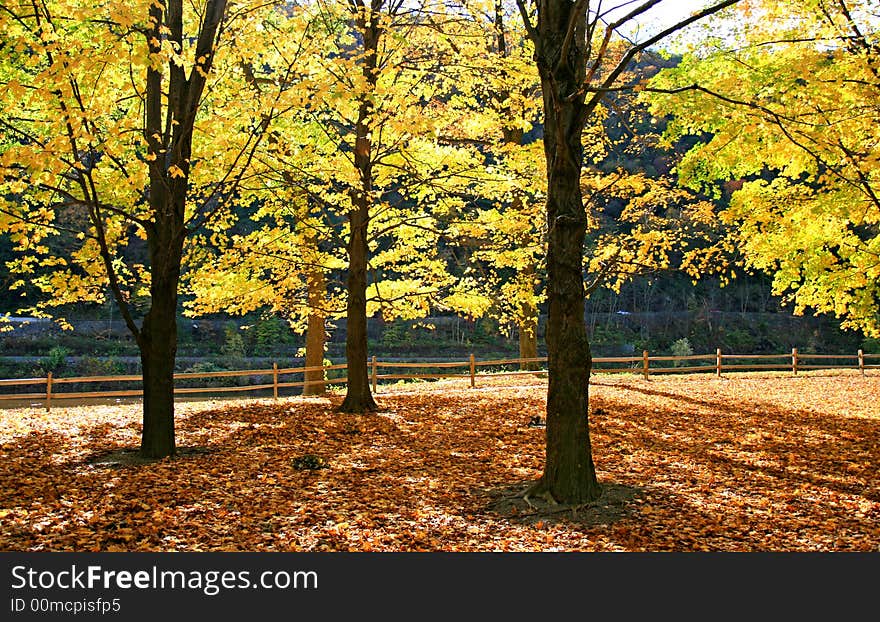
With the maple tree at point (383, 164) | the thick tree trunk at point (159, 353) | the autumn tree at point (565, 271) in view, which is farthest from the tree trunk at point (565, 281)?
the thick tree trunk at point (159, 353)

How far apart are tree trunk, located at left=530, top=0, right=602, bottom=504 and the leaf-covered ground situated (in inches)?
16.1

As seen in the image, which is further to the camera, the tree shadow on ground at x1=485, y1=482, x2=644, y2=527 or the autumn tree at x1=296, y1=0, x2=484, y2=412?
the autumn tree at x1=296, y1=0, x2=484, y2=412

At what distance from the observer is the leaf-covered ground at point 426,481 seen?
17.7ft

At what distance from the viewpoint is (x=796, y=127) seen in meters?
8.80

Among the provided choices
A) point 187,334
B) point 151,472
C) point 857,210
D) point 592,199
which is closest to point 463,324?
point 187,334

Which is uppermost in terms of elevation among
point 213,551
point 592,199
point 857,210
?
point 592,199

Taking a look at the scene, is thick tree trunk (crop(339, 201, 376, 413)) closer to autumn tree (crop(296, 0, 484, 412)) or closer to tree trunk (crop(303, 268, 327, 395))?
autumn tree (crop(296, 0, 484, 412))

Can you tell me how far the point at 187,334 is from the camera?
36688 millimetres

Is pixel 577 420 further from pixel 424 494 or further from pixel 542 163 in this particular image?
pixel 542 163

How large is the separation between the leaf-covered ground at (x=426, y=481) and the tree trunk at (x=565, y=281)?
41 centimetres

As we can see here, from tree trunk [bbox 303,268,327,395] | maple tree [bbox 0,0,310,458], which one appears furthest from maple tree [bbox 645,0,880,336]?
tree trunk [bbox 303,268,327,395]

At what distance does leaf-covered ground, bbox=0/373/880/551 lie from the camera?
17.7ft

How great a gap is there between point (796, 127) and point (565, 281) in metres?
5.07

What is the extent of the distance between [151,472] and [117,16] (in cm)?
483
